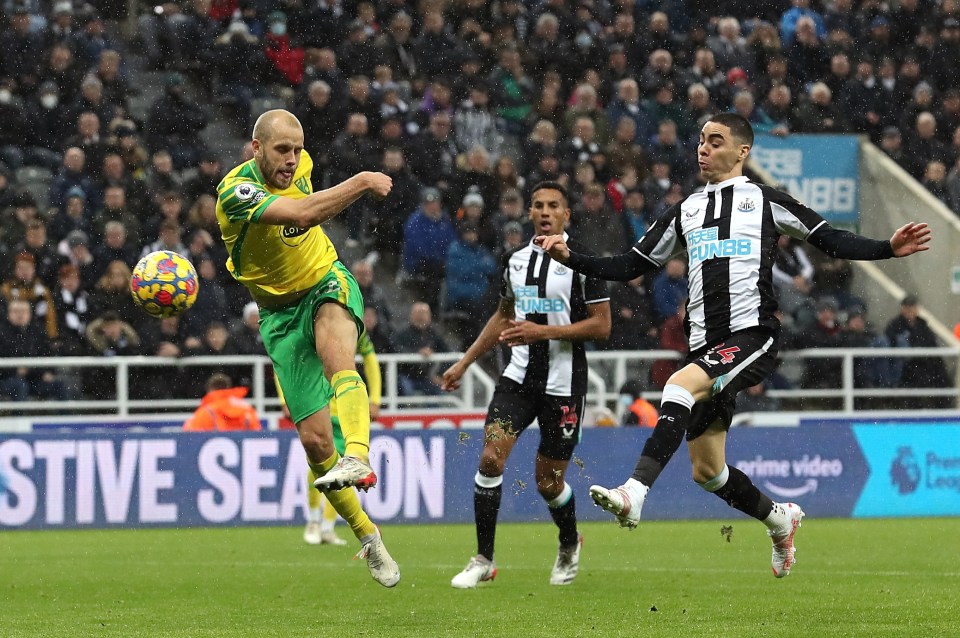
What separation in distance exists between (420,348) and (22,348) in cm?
419

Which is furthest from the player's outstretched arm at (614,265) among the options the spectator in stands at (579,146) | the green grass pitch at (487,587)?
the spectator in stands at (579,146)

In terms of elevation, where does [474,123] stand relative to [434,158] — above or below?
above

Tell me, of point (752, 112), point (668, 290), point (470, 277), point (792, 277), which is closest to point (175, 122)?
point (470, 277)

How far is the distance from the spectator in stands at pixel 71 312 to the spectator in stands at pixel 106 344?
0.10 meters

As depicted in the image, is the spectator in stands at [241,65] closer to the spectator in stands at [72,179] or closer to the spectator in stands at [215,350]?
the spectator in stands at [72,179]

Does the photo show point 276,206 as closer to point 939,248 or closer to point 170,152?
point 170,152

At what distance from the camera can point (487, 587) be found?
30.5ft

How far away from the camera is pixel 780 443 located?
52.0 feet

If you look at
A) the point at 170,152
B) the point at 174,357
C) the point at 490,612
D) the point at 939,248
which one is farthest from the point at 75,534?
the point at 939,248

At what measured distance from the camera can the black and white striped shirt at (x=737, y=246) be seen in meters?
7.74

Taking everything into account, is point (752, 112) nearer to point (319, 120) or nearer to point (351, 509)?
point (319, 120)

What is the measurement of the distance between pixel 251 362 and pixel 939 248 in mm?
10100

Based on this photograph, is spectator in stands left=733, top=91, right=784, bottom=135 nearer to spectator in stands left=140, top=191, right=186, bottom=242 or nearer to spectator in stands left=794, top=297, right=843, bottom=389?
spectator in stands left=794, top=297, right=843, bottom=389

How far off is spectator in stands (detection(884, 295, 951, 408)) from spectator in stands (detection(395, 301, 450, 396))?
5.74 meters
